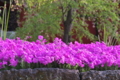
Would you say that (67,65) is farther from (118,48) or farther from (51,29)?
(51,29)

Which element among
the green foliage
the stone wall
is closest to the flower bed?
the stone wall

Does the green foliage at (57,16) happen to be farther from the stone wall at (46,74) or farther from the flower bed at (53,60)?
the stone wall at (46,74)

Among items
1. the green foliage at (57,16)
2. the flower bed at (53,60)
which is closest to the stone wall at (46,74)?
the flower bed at (53,60)

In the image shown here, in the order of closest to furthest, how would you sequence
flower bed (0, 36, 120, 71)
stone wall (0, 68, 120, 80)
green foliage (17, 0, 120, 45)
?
stone wall (0, 68, 120, 80) < flower bed (0, 36, 120, 71) < green foliage (17, 0, 120, 45)

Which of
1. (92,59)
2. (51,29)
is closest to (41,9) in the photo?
(51,29)

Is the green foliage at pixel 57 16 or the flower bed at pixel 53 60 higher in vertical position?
the green foliage at pixel 57 16

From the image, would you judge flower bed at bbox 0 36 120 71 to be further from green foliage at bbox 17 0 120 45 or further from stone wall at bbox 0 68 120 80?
green foliage at bbox 17 0 120 45

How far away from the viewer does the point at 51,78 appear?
3658mm

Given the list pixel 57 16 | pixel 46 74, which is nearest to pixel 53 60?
pixel 46 74

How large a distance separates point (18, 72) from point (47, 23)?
12.8 feet

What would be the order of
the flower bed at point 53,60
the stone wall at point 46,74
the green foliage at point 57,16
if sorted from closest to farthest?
the stone wall at point 46,74, the flower bed at point 53,60, the green foliage at point 57,16

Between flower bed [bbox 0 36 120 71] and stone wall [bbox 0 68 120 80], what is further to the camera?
flower bed [bbox 0 36 120 71]

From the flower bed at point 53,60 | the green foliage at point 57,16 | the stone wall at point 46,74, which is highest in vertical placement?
the green foliage at point 57,16

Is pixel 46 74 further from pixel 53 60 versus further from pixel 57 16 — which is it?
pixel 57 16
